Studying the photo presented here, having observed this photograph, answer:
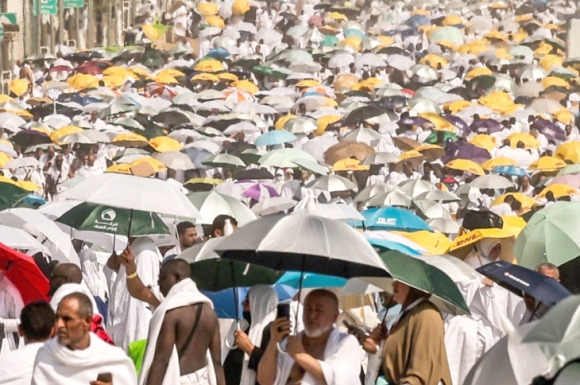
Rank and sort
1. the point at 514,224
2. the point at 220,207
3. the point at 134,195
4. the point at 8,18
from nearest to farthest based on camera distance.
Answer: the point at 134,195 < the point at 514,224 < the point at 220,207 < the point at 8,18

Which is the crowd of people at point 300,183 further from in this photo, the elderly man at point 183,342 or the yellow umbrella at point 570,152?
the yellow umbrella at point 570,152

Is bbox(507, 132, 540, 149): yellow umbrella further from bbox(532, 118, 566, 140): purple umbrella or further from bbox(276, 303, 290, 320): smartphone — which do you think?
bbox(276, 303, 290, 320): smartphone

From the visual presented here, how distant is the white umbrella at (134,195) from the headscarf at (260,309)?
3.56ft

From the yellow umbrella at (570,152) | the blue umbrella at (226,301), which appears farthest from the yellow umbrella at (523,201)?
the blue umbrella at (226,301)

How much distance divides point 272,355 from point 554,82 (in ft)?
95.3

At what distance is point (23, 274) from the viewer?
9141 mm

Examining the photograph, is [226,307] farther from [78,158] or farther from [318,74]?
[318,74]

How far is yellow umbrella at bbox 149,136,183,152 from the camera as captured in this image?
78.2 ft

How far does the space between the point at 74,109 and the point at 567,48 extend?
47.1ft

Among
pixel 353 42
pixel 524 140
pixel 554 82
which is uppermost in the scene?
pixel 524 140

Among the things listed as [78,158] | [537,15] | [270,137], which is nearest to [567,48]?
[537,15]

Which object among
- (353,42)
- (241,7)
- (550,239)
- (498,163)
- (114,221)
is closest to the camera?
(550,239)

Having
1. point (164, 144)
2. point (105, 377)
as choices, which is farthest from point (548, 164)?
point (105, 377)

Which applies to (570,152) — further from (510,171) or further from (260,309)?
(260,309)
